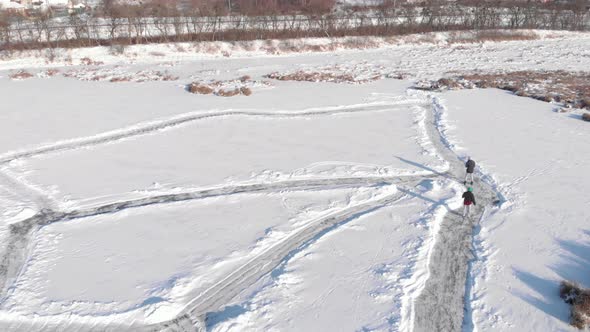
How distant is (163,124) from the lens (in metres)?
16.6

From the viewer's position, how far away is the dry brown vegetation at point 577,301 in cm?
710

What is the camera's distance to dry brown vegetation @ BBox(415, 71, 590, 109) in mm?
19719

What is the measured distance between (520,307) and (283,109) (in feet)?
41.8

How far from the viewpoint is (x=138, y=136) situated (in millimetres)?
15344

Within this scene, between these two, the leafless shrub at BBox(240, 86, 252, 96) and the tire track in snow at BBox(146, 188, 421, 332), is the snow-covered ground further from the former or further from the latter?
the leafless shrub at BBox(240, 86, 252, 96)

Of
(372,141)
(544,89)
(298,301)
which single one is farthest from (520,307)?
(544,89)

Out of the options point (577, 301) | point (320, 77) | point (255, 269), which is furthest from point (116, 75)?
point (577, 301)

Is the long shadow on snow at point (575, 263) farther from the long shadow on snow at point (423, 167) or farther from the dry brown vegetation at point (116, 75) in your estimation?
the dry brown vegetation at point (116, 75)

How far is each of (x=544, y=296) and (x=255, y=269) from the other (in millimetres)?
5140

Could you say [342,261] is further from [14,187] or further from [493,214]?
[14,187]

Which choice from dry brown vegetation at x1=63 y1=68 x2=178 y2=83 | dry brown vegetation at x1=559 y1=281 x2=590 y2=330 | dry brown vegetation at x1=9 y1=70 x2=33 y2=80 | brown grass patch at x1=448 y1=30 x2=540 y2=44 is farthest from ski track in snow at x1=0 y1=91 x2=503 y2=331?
brown grass patch at x1=448 y1=30 x2=540 y2=44

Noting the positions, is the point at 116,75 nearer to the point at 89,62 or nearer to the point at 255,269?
the point at 89,62

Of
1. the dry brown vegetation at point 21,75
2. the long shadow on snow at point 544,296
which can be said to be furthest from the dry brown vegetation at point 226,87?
the long shadow on snow at point 544,296

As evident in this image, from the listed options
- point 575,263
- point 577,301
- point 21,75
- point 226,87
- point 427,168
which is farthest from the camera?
point 21,75
